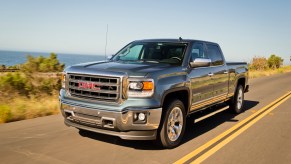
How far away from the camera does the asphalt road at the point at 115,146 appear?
4.97 m

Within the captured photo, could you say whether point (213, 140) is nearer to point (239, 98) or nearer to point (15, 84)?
point (239, 98)

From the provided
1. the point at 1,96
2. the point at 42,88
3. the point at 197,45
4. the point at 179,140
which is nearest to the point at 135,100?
the point at 179,140

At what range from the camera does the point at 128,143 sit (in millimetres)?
5832

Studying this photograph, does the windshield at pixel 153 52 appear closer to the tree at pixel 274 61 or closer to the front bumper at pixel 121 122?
the front bumper at pixel 121 122

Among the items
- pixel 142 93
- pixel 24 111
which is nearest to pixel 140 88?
pixel 142 93

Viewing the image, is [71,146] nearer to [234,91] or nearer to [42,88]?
[234,91]

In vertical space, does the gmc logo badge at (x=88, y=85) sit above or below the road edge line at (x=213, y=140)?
above

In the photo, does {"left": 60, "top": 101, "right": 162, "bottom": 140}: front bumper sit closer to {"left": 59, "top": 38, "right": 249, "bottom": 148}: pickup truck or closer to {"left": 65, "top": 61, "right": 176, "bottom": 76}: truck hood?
{"left": 59, "top": 38, "right": 249, "bottom": 148}: pickup truck

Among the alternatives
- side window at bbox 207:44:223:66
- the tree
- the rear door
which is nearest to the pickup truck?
the rear door

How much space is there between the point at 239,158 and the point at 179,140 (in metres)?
1.11

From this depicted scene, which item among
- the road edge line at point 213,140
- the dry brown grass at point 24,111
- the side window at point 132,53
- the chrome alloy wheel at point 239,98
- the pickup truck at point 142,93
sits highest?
the side window at point 132,53

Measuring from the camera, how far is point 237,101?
30.8ft

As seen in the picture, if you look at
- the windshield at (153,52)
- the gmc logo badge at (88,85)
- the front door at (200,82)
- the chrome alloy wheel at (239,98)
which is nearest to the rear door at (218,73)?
the front door at (200,82)

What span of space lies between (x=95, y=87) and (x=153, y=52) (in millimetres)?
1910
